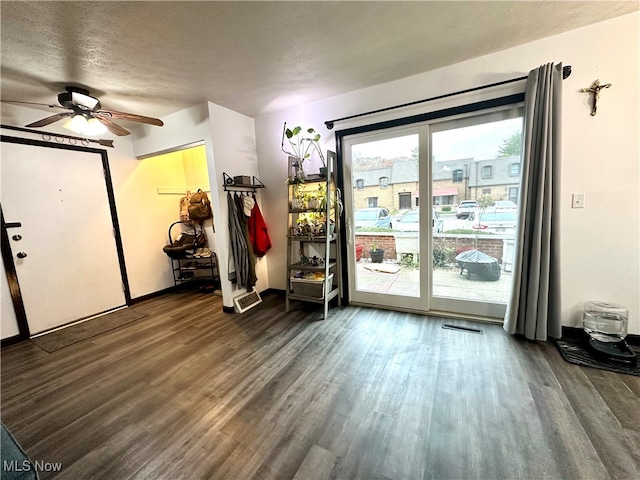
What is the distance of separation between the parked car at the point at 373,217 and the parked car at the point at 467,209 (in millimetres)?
712

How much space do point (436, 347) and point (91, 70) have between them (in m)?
3.77

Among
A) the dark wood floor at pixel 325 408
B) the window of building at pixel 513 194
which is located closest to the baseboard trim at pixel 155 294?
the dark wood floor at pixel 325 408

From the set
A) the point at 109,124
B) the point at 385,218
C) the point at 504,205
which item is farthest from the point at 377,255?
the point at 109,124

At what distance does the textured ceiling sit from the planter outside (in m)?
1.86

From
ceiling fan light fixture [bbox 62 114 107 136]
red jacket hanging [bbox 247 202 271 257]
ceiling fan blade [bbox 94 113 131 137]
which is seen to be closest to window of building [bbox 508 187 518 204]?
red jacket hanging [bbox 247 202 271 257]

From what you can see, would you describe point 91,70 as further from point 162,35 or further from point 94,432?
point 94,432

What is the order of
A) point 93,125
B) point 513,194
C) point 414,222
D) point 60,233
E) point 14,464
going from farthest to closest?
1. point 60,233
2. point 414,222
3. point 93,125
4. point 513,194
5. point 14,464

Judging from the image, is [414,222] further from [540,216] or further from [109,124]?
[109,124]

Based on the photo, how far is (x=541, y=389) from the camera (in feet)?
5.47

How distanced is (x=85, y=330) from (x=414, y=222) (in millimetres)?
3945

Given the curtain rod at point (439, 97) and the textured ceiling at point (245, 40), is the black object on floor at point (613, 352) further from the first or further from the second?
the textured ceiling at point (245, 40)

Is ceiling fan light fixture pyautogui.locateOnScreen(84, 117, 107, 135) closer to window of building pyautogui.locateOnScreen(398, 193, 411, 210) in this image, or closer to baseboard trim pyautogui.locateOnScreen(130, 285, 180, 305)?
baseboard trim pyautogui.locateOnScreen(130, 285, 180, 305)

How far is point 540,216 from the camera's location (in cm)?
209

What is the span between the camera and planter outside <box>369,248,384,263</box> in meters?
3.09
